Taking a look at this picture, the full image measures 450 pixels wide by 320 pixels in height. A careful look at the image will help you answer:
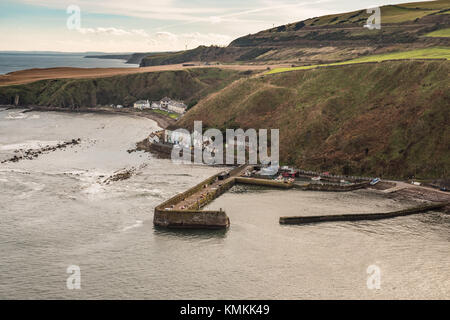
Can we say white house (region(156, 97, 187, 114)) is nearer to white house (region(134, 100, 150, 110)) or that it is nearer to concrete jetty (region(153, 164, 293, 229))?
white house (region(134, 100, 150, 110))

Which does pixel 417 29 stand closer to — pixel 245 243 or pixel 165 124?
pixel 165 124

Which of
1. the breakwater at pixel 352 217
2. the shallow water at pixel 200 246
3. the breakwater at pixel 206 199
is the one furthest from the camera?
the breakwater at pixel 352 217

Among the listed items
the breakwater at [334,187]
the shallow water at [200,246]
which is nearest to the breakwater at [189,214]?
the shallow water at [200,246]

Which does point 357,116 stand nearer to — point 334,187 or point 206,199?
point 334,187

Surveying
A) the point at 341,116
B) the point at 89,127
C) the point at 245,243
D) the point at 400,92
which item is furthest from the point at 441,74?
the point at 89,127

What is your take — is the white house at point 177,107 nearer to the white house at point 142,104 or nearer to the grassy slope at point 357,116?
the white house at point 142,104
